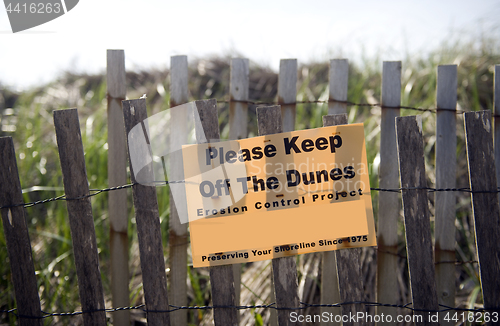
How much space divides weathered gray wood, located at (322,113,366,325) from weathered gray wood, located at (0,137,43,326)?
4.79 feet

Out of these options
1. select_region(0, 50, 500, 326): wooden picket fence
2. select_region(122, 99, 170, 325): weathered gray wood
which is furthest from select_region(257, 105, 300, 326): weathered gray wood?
select_region(122, 99, 170, 325): weathered gray wood

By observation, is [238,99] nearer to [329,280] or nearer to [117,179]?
[117,179]

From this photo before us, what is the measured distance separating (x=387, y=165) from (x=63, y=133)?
5.55 ft

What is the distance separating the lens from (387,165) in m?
1.78

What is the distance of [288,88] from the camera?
180 cm

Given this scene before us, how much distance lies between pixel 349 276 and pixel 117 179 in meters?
1.37

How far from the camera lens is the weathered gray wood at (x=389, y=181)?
1773 millimetres

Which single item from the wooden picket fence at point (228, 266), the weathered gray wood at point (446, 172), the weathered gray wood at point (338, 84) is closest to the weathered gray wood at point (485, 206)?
the wooden picket fence at point (228, 266)

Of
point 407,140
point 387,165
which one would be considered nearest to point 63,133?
point 407,140

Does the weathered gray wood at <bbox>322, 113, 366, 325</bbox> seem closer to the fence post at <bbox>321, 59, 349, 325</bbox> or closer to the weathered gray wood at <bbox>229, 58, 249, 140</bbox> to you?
the fence post at <bbox>321, 59, 349, 325</bbox>

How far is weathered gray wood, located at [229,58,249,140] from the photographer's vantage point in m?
1.77

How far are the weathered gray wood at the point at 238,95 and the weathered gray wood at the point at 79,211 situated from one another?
79 cm

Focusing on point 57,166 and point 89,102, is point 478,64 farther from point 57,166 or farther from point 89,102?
point 89,102

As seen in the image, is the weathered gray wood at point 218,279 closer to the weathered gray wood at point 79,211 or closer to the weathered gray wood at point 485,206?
the weathered gray wood at point 79,211
